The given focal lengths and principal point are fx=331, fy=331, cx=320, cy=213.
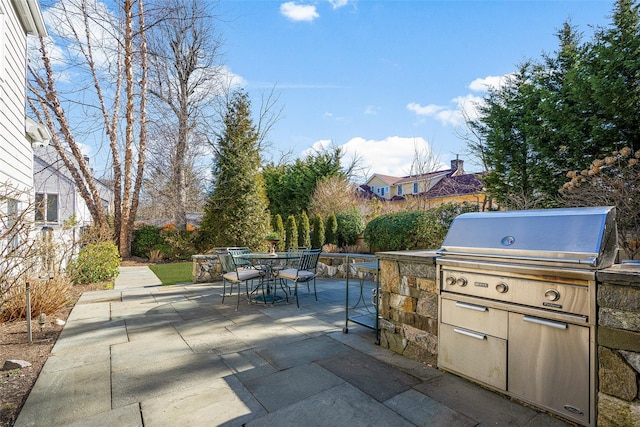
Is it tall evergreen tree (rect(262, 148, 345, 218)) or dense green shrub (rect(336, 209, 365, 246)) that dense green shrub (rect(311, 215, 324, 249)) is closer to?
dense green shrub (rect(336, 209, 365, 246))

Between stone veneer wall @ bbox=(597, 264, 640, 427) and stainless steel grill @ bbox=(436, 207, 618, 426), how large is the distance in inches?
1.8

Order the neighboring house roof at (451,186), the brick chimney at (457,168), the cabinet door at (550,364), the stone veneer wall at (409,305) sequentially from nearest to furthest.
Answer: the cabinet door at (550,364) < the stone veneer wall at (409,305) < the neighboring house roof at (451,186) < the brick chimney at (457,168)

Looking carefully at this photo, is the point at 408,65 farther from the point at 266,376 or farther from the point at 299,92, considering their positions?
the point at 266,376

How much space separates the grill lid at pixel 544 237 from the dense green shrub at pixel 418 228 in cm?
541

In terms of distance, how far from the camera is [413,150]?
14.9 metres

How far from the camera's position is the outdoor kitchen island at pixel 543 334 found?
1727 mm

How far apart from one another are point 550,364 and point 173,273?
9102 millimetres

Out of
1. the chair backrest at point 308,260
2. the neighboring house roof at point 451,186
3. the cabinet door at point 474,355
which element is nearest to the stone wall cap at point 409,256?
the cabinet door at point 474,355

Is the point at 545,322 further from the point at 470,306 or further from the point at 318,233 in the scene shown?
the point at 318,233

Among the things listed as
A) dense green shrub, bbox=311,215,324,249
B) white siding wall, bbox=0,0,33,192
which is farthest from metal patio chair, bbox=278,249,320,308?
dense green shrub, bbox=311,215,324,249

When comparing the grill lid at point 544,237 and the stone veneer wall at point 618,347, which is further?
the grill lid at point 544,237

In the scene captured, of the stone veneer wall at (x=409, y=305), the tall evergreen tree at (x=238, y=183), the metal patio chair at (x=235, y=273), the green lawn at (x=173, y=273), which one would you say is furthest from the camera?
the tall evergreen tree at (x=238, y=183)

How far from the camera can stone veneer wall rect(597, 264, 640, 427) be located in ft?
5.51

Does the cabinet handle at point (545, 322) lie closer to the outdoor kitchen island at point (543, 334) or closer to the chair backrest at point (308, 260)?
the outdoor kitchen island at point (543, 334)
